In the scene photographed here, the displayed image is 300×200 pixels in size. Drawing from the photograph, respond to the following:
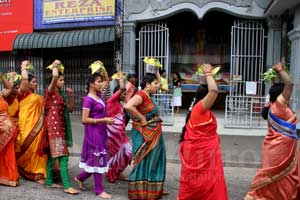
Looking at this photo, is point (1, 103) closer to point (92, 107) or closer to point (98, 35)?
point (92, 107)

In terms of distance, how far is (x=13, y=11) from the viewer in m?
13.0

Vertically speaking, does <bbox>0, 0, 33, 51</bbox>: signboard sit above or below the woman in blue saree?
above

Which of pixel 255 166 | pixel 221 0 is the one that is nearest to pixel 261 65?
pixel 221 0

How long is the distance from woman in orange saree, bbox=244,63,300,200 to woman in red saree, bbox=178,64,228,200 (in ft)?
1.87

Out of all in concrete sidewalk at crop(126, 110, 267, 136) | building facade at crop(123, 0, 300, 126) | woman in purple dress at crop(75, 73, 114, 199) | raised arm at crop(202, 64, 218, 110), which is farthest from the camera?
building facade at crop(123, 0, 300, 126)

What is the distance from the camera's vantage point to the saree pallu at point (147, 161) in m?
4.49

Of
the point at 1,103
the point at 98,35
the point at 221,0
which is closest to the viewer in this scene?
the point at 1,103

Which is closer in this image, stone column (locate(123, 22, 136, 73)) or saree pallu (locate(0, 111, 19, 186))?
saree pallu (locate(0, 111, 19, 186))

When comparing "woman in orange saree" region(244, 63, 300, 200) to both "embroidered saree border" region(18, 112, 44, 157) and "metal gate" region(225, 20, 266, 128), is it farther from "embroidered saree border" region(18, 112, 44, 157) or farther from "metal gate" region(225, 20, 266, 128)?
"metal gate" region(225, 20, 266, 128)

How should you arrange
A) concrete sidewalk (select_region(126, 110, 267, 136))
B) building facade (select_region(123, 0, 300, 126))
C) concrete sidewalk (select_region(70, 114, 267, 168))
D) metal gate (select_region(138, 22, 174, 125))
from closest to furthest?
concrete sidewalk (select_region(70, 114, 267, 168)), concrete sidewalk (select_region(126, 110, 267, 136)), building facade (select_region(123, 0, 300, 126)), metal gate (select_region(138, 22, 174, 125))

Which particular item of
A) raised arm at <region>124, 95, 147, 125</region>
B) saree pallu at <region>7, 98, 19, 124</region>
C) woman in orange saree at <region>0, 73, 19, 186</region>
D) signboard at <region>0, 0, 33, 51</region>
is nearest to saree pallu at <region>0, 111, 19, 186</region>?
woman in orange saree at <region>0, 73, 19, 186</region>

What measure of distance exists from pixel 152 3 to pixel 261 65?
3.40 m

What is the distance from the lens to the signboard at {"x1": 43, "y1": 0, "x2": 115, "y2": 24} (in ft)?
37.8

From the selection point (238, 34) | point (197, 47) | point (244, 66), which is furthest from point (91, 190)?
point (197, 47)
